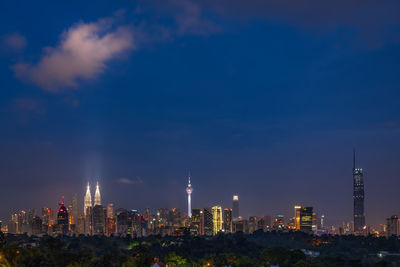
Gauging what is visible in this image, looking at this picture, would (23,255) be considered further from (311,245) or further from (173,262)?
(311,245)

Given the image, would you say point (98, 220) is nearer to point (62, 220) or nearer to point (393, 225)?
point (62, 220)

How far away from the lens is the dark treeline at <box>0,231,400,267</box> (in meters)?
49.5

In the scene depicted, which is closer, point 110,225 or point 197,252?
point 197,252

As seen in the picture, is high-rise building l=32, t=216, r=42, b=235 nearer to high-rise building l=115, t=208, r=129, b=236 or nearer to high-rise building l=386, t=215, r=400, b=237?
high-rise building l=115, t=208, r=129, b=236

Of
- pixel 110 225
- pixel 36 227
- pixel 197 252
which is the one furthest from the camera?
pixel 110 225

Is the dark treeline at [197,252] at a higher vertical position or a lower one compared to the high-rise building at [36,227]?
higher

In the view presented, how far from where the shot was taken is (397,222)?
575ft

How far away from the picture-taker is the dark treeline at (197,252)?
4947 centimetres

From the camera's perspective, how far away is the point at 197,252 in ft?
261

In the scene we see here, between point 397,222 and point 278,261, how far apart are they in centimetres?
12483

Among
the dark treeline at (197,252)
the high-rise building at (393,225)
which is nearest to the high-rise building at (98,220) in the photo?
the dark treeline at (197,252)

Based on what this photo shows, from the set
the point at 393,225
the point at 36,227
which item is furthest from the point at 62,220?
the point at 393,225

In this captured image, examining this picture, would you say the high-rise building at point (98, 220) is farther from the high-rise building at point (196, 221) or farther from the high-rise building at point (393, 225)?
the high-rise building at point (393, 225)

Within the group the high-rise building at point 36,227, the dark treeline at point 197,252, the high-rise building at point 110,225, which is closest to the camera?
the dark treeline at point 197,252
